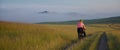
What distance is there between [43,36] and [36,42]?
3.22 m

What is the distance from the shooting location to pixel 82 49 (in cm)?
1658

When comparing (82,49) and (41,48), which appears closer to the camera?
(41,48)

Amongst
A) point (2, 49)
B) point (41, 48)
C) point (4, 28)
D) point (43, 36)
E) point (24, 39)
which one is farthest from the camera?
point (4, 28)

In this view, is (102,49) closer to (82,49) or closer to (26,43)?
(82,49)

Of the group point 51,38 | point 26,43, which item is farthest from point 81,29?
point 26,43

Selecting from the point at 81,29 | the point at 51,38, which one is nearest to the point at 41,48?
the point at 51,38

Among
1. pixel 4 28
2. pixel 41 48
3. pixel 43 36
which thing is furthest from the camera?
pixel 4 28

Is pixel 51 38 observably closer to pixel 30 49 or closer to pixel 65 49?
pixel 65 49

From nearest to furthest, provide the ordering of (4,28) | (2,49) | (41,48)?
(2,49), (41,48), (4,28)

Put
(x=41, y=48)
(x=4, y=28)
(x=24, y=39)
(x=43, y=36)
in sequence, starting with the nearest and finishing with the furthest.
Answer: (x=41, y=48), (x=24, y=39), (x=43, y=36), (x=4, y=28)

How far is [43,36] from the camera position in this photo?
19.8 m

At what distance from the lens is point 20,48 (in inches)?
539

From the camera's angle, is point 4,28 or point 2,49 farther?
point 4,28

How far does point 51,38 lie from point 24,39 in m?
4.49
